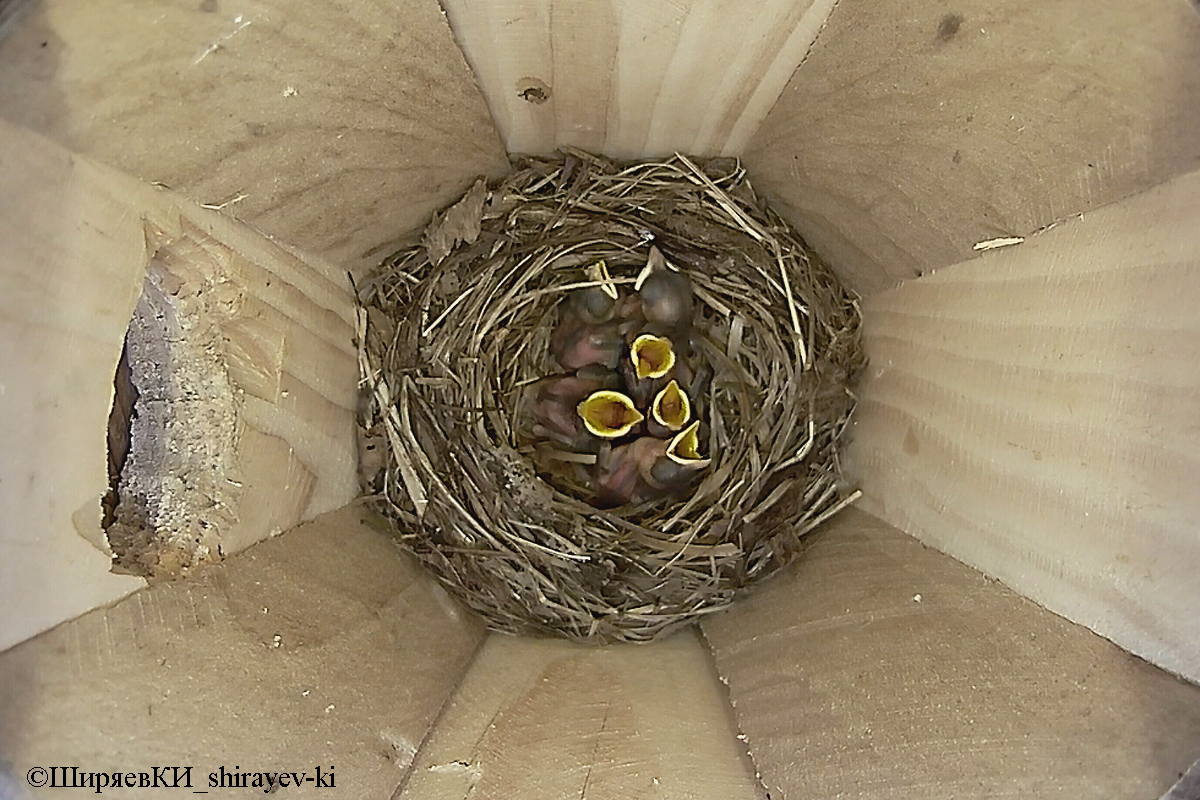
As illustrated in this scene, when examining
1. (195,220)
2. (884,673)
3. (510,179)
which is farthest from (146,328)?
(884,673)

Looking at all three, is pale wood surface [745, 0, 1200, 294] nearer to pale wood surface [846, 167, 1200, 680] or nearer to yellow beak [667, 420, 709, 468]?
pale wood surface [846, 167, 1200, 680]

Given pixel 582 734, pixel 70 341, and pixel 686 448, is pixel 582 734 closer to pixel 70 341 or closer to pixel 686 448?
pixel 686 448

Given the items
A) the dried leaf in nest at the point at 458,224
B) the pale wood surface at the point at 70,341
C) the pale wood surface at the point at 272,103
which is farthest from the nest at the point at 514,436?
the pale wood surface at the point at 70,341

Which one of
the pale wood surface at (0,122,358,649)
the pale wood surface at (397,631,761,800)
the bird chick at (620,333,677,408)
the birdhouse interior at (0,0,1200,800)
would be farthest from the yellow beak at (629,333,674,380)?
the pale wood surface at (0,122,358,649)

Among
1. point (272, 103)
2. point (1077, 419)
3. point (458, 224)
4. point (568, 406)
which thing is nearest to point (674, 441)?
point (568, 406)

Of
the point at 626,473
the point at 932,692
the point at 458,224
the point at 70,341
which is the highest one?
the point at 70,341

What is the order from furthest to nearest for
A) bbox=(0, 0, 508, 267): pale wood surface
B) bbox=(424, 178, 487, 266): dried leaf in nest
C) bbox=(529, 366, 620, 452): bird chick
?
bbox=(529, 366, 620, 452): bird chick → bbox=(424, 178, 487, 266): dried leaf in nest → bbox=(0, 0, 508, 267): pale wood surface

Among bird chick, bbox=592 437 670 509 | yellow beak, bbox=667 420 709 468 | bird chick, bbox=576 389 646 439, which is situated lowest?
bird chick, bbox=592 437 670 509
